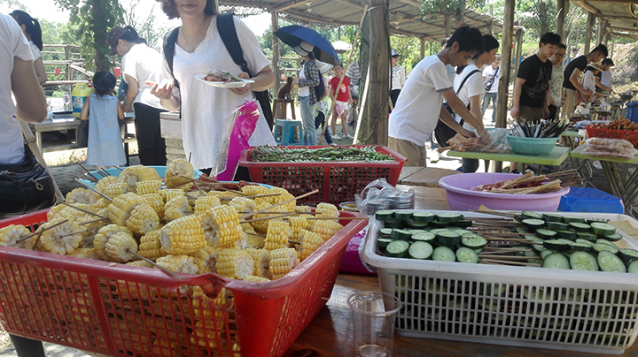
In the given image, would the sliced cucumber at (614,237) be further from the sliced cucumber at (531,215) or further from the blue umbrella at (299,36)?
the blue umbrella at (299,36)

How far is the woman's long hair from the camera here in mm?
5012

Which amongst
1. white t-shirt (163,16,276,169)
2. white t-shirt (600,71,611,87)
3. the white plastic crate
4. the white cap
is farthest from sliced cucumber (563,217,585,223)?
white t-shirt (600,71,611,87)

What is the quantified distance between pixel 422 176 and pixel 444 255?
240 cm

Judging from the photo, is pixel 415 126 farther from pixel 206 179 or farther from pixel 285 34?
pixel 285 34

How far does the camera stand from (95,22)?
7.72 metres

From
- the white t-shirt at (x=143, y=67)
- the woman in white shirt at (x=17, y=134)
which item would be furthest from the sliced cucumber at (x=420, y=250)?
the white t-shirt at (x=143, y=67)

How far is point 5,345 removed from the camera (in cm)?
303

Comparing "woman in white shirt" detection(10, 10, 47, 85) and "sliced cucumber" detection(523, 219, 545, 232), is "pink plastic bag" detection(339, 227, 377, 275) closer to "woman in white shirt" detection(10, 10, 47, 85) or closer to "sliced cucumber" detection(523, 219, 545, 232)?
"sliced cucumber" detection(523, 219, 545, 232)

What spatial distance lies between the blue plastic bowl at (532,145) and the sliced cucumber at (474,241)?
3.28m

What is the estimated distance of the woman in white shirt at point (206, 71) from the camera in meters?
2.90

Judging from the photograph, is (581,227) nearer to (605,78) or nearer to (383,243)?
(383,243)

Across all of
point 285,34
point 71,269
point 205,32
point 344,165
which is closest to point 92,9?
point 285,34

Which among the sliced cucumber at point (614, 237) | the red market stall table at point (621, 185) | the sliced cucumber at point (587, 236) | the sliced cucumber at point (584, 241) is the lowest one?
the red market stall table at point (621, 185)

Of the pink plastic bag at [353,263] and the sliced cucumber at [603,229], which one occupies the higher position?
the sliced cucumber at [603,229]
